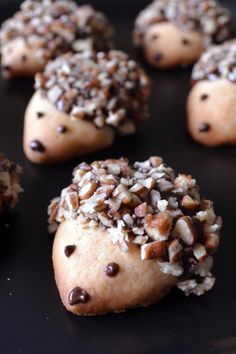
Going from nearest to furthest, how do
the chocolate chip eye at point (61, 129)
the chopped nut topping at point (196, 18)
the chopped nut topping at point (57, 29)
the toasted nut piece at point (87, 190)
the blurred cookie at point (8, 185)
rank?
the toasted nut piece at point (87, 190) → the blurred cookie at point (8, 185) → the chocolate chip eye at point (61, 129) → the chopped nut topping at point (57, 29) → the chopped nut topping at point (196, 18)

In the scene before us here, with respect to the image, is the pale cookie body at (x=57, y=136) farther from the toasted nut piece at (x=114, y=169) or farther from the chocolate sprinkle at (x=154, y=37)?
the chocolate sprinkle at (x=154, y=37)

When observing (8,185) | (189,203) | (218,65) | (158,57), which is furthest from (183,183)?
(158,57)

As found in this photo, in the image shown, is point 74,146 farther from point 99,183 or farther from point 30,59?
point 30,59

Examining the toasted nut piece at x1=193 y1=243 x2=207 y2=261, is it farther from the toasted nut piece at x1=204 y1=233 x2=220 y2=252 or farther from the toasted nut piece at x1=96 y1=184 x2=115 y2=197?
the toasted nut piece at x1=96 y1=184 x2=115 y2=197

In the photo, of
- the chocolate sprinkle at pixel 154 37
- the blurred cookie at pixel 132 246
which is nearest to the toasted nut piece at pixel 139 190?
the blurred cookie at pixel 132 246

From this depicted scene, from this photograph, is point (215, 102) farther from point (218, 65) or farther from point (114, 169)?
point (114, 169)

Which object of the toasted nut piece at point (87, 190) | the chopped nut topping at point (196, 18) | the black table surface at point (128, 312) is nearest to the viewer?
the black table surface at point (128, 312)

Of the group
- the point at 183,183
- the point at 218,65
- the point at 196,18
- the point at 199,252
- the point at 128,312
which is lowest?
the point at 128,312
